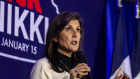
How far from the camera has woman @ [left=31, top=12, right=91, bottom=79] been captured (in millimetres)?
2492

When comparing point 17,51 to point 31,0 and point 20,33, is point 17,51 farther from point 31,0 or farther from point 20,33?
point 31,0

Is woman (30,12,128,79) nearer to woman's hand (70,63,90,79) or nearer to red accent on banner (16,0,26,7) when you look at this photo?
woman's hand (70,63,90,79)

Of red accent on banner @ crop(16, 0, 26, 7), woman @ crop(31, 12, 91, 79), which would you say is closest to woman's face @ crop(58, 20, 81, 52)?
woman @ crop(31, 12, 91, 79)

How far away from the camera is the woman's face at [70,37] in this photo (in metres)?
2.56

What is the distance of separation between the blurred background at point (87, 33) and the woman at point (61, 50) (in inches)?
43.8

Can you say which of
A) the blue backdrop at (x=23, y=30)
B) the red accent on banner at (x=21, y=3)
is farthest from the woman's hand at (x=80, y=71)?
the red accent on banner at (x=21, y=3)

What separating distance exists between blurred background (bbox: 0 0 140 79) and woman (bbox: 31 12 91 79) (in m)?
1.11

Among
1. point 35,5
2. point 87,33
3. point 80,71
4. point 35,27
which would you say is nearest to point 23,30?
point 35,27

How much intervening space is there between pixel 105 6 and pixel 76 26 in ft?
8.85

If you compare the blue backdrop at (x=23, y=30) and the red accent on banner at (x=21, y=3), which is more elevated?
the red accent on banner at (x=21, y=3)

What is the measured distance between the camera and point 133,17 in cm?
549

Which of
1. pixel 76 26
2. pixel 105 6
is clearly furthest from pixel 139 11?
pixel 76 26

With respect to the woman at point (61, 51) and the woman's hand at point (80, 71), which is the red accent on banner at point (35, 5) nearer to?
the woman at point (61, 51)

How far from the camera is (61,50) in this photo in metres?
2.62
